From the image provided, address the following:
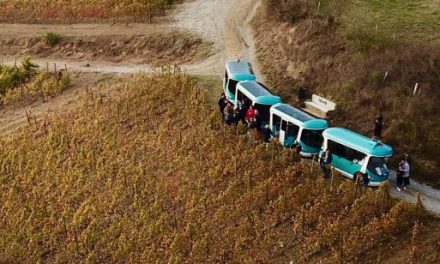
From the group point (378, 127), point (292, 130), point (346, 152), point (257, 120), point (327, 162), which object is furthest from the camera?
point (257, 120)

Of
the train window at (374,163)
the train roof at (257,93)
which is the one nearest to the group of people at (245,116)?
the train roof at (257,93)

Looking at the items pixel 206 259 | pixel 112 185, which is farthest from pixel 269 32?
pixel 206 259

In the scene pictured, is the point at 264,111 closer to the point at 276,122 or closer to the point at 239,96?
the point at 276,122

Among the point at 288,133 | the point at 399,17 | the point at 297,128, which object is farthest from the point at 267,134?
the point at 399,17

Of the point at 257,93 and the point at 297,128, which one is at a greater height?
the point at 257,93

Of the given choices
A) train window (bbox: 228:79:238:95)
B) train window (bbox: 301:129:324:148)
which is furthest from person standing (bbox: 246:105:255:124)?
train window (bbox: 301:129:324:148)
